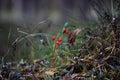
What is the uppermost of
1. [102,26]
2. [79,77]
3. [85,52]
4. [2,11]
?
[2,11]

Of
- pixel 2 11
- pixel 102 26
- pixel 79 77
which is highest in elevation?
pixel 2 11

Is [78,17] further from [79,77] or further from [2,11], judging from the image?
[2,11]

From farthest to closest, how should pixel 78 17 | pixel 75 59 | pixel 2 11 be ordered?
pixel 2 11 < pixel 78 17 < pixel 75 59

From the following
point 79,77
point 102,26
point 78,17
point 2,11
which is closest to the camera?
point 79,77

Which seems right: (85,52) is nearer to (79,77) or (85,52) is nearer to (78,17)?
(79,77)

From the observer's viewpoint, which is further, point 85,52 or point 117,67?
point 85,52

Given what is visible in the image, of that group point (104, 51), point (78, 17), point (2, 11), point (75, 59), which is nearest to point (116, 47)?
point (104, 51)

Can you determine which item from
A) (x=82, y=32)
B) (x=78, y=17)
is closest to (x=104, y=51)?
(x=82, y=32)

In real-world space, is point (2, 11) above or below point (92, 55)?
above

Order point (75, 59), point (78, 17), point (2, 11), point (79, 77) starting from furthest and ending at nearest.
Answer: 1. point (2, 11)
2. point (78, 17)
3. point (75, 59)
4. point (79, 77)
